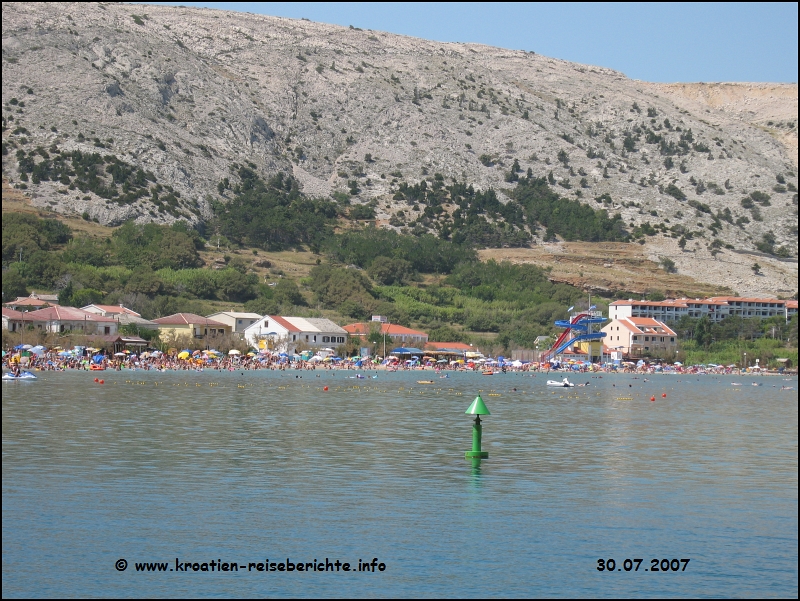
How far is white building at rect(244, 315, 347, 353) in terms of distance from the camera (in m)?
103

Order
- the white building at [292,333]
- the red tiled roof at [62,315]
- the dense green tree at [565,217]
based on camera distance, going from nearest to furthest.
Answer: the red tiled roof at [62,315] → the white building at [292,333] → the dense green tree at [565,217]

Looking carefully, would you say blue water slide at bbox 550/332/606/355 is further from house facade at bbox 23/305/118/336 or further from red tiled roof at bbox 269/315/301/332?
house facade at bbox 23/305/118/336

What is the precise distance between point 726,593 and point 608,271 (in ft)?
420

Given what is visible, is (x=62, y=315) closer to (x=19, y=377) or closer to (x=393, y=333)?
(x=393, y=333)

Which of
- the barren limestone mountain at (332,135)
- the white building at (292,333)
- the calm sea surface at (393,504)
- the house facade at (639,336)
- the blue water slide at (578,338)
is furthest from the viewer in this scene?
the barren limestone mountain at (332,135)

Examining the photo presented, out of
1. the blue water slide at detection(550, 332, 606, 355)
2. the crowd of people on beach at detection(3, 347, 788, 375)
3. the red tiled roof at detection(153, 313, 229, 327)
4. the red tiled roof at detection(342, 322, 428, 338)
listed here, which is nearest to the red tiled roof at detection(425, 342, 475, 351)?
the red tiled roof at detection(342, 322, 428, 338)

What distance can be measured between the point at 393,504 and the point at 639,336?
336 ft

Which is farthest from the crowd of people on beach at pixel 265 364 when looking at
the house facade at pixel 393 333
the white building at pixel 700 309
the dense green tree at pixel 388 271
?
the dense green tree at pixel 388 271

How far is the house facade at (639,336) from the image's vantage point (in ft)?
393

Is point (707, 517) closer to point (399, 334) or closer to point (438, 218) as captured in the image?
point (399, 334)

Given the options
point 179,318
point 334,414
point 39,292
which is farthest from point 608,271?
point 334,414

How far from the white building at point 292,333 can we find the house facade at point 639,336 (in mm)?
33631

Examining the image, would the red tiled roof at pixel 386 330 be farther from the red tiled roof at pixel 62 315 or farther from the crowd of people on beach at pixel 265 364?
the red tiled roof at pixel 62 315

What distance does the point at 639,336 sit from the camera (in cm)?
11975
